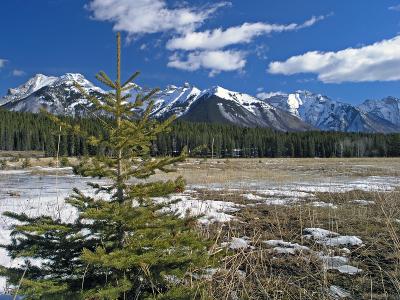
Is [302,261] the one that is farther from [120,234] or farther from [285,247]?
[120,234]

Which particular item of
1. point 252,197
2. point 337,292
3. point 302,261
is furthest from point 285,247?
point 252,197

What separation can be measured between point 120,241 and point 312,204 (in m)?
11.2

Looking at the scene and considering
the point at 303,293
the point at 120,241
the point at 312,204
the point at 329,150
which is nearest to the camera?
the point at 120,241

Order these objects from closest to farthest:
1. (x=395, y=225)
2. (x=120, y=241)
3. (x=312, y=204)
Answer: (x=120, y=241), (x=395, y=225), (x=312, y=204)

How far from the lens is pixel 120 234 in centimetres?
503

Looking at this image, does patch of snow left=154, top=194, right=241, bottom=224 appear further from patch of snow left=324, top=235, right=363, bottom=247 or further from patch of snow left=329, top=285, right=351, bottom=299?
patch of snow left=329, top=285, right=351, bottom=299

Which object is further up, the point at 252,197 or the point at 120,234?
the point at 120,234

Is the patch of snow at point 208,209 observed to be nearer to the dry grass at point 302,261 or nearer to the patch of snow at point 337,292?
the dry grass at point 302,261

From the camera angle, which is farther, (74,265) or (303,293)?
(303,293)

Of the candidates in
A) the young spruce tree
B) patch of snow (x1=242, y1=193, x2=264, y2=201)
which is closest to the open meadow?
the young spruce tree

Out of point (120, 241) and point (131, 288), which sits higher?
point (120, 241)

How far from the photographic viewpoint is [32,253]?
4848 millimetres

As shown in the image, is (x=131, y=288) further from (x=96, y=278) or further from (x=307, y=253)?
(x=307, y=253)

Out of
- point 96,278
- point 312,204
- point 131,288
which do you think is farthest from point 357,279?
point 312,204
